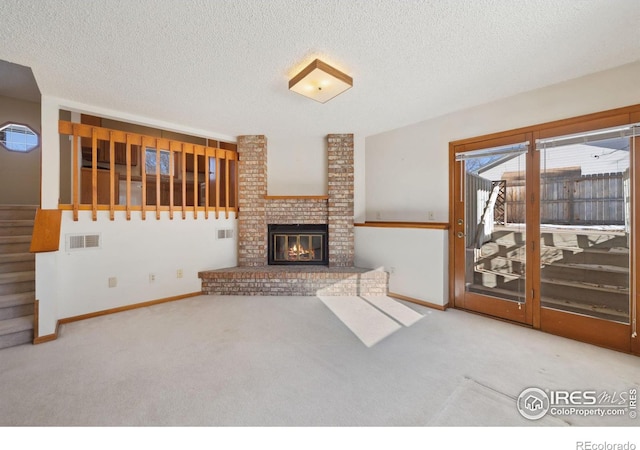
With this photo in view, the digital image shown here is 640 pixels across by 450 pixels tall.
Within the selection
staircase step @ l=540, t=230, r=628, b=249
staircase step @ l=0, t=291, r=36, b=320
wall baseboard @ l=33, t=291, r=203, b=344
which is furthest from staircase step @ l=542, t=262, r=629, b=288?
staircase step @ l=0, t=291, r=36, b=320

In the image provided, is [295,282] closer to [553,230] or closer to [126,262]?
[126,262]

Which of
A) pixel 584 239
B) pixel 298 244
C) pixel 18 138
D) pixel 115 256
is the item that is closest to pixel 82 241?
pixel 115 256

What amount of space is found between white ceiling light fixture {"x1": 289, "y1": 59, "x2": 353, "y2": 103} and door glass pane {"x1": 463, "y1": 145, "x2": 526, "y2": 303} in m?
1.87

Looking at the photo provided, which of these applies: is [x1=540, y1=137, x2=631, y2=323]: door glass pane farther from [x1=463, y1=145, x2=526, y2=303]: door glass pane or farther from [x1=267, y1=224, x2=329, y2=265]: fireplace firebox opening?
[x1=267, y1=224, x2=329, y2=265]: fireplace firebox opening

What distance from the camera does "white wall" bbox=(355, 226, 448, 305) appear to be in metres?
3.33

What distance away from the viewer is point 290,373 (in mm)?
1948

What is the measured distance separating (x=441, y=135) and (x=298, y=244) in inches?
106

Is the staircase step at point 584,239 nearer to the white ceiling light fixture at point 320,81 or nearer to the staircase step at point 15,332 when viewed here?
the white ceiling light fixture at point 320,81

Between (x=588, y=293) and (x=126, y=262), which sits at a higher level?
(x=126, y=262)

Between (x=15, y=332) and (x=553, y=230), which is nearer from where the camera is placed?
(x=15, y=332)

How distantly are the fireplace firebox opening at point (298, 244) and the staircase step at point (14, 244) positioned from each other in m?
3.15

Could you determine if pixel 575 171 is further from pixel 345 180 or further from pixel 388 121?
pixel 345 180

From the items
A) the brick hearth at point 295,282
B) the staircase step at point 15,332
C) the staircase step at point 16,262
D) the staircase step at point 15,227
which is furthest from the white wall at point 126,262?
the staircase step at point 15,227
